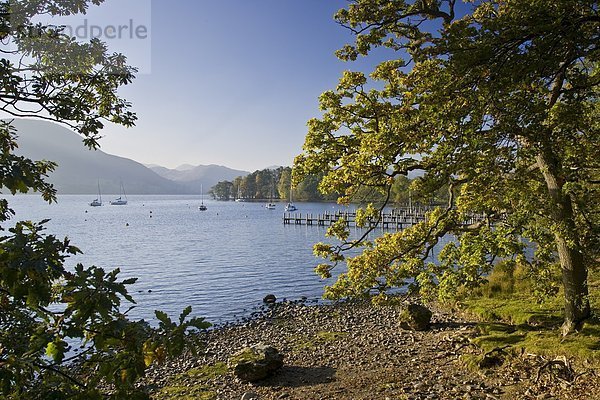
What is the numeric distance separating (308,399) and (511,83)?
30.0ft

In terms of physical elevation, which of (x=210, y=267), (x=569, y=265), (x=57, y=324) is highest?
(x=57, y=324)

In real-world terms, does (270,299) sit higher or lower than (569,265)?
lower

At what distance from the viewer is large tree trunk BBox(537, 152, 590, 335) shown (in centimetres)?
976

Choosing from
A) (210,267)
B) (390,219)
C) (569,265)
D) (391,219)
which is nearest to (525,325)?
(569,265)

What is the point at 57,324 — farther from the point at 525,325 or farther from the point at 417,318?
the point at 417,318

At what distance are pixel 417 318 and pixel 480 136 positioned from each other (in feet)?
41.2

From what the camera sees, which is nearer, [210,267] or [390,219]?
[210,267]

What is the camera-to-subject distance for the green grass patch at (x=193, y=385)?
486 inches

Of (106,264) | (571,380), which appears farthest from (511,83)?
(106,264)

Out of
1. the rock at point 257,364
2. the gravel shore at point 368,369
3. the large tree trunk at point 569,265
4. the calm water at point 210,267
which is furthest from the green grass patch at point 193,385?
the large tree trunk at point 569,265

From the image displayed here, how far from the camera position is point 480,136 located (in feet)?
20.1

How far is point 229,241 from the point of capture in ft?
204

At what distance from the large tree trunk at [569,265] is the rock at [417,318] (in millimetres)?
6309

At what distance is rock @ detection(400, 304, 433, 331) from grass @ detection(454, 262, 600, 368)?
2.21 meters
